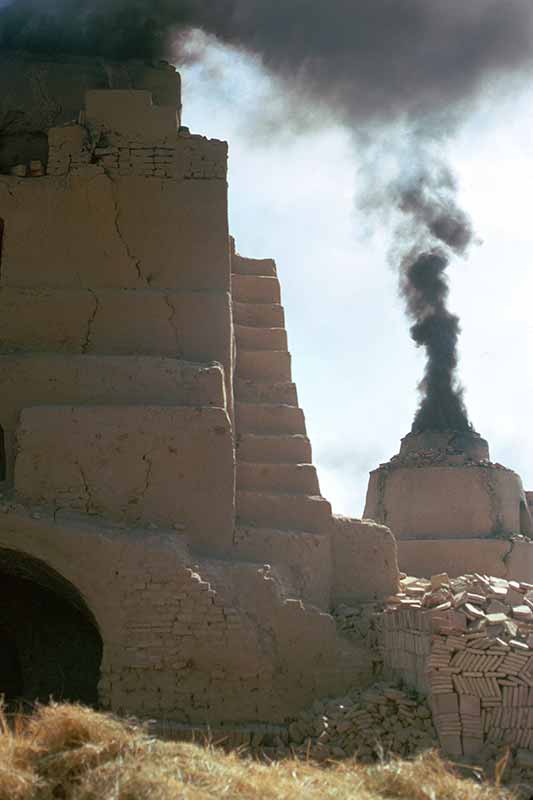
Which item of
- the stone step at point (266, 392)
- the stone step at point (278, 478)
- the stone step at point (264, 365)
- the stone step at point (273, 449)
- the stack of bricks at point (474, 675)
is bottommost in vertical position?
the stack of bricks at point (474, 675)

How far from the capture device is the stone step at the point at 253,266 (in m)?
14.7

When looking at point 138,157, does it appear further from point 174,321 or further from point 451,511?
point 451,511

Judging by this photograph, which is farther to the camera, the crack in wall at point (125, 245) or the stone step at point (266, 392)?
the stone step at point (266, 392)

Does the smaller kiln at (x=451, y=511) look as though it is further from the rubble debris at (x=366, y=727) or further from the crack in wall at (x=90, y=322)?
the crack in wall at (x=90, y=322)

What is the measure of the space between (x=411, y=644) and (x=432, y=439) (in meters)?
9.18

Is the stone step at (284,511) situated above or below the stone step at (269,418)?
below

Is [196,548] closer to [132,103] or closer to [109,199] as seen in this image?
[109,199]

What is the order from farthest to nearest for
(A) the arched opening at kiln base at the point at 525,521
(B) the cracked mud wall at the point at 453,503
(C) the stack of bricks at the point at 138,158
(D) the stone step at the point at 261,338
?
(A) the arched opening at kiln base at the point at 525,521 < (B) the cracked mud wall at the point at 453,503 < (D) the stone step at the point at 261,338 < (C) the stack of bricks at the point at 138,158

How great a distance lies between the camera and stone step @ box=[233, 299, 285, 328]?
1412 centimetres

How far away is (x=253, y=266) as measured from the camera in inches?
581

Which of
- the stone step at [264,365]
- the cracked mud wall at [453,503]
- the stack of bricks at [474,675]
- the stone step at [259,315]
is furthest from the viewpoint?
the cracked mud wall at [453,503]

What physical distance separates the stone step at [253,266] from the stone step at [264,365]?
154cm

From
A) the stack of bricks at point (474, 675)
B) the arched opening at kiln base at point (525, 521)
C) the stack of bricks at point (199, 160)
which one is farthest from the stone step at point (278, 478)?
the arched opening at kiln base at point (525, 521)

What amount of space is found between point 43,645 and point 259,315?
4858 mm
